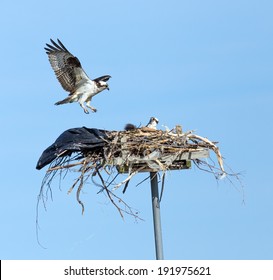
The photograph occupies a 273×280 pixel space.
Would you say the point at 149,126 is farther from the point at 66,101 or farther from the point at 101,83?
the point at 66,101

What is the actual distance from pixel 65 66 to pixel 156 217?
132 inches

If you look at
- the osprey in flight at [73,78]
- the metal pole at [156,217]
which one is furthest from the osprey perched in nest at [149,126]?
the osprey in flight at [73,78]

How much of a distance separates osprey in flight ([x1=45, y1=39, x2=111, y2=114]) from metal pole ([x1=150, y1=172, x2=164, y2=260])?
9.52 feet

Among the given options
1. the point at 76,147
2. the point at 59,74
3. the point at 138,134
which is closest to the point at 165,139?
the point at 138,134

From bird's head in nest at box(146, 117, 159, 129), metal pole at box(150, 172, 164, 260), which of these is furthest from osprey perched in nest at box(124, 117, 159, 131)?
metal pole at box(150, 172, 164, 260)

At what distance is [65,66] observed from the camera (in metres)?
10.9

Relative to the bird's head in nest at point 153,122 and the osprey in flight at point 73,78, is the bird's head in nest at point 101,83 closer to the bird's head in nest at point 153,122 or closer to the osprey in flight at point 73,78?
the osprey in flight at point 73,78

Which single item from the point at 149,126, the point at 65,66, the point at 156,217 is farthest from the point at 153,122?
the point at 65,66

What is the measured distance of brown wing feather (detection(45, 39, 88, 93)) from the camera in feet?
34.8
